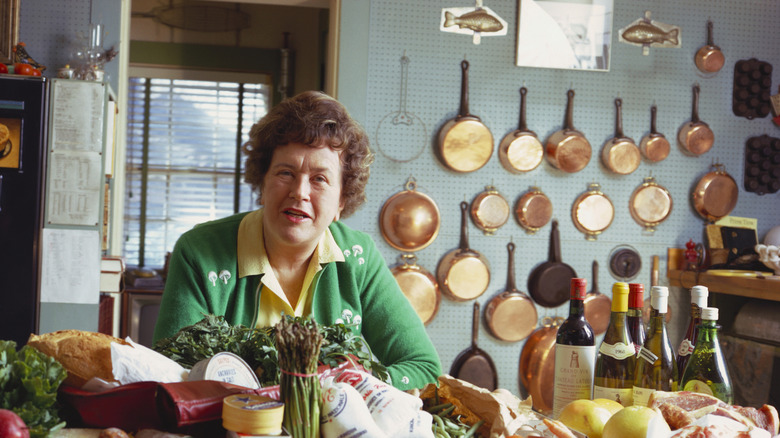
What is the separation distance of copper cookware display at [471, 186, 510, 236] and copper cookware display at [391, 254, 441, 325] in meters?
0.38

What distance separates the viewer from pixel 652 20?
3734 mm

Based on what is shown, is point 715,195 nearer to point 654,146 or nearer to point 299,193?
point 654,146

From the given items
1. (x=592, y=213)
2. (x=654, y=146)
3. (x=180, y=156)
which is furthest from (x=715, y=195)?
(x=180, y=156)

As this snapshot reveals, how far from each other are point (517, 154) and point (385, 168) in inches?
26.8

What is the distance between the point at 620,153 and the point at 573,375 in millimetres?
2585

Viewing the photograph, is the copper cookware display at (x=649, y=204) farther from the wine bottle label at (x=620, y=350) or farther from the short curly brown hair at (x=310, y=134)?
the wine bottle label at (x=620, y=350)

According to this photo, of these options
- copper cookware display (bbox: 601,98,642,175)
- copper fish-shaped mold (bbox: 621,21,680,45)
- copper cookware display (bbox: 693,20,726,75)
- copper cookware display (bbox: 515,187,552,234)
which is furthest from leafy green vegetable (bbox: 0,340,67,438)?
copper cookware display (bbox: 693,20,726,75)

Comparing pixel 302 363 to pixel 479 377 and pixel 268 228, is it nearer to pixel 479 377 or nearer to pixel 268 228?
pixel 268 228

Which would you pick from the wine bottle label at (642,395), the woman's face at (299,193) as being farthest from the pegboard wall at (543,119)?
the wine bottle label at (642,395)

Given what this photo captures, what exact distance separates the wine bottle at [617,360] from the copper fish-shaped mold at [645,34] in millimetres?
2702

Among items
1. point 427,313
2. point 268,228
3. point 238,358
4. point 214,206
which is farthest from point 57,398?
point 214,206

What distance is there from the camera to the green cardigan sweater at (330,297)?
1.73 metres

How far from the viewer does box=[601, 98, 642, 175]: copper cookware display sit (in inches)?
144

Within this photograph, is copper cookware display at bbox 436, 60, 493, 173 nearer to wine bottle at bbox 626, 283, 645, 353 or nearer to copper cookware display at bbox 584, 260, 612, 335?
copper cookware display at bbox 584, 260, 612, 335
